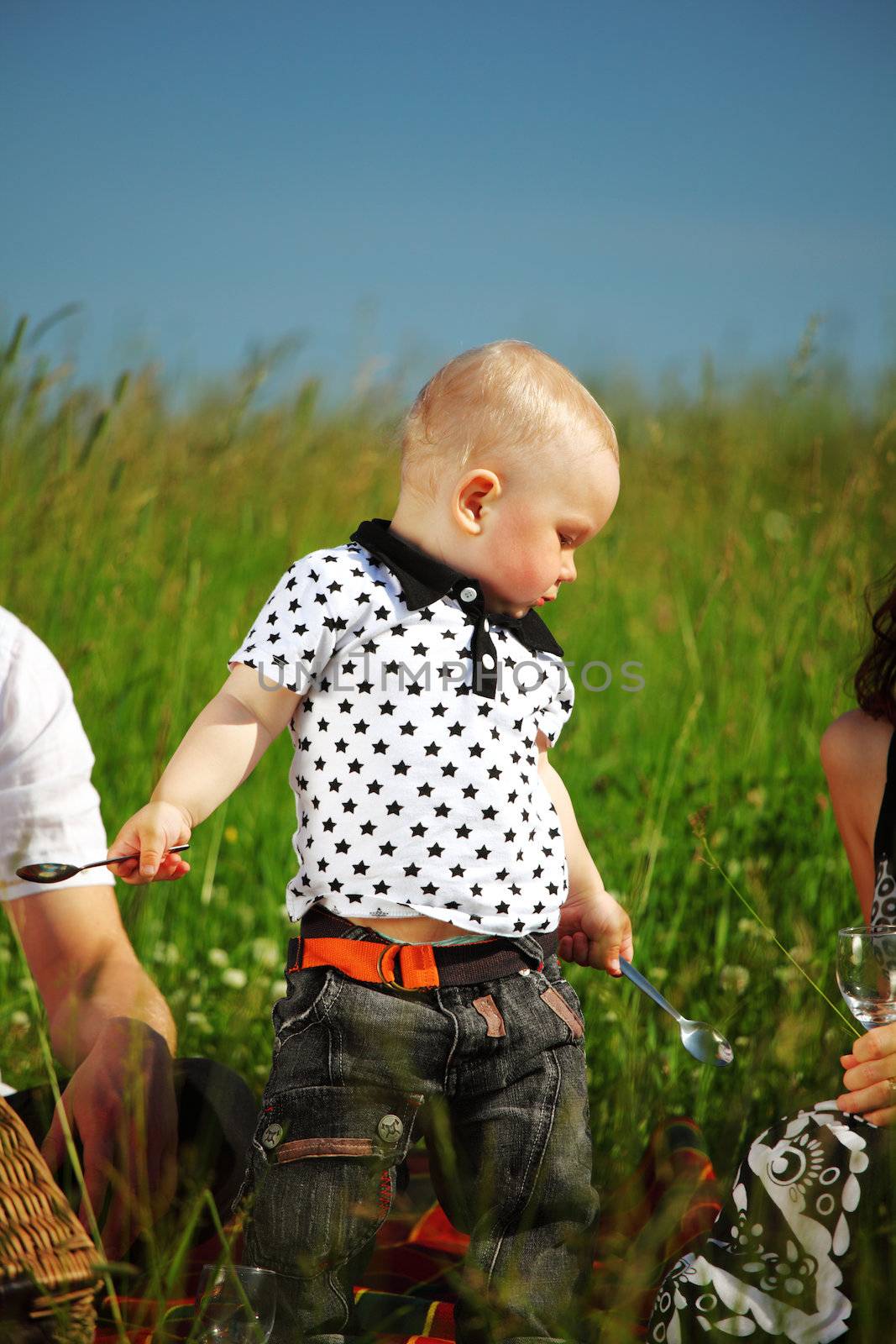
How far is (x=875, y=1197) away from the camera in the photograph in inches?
54.4

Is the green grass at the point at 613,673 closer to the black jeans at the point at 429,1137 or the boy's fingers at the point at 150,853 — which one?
the boy's fingers at the point at 150,853

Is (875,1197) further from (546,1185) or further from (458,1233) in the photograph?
(458,1233)

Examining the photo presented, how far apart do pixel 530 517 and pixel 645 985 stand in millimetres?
641

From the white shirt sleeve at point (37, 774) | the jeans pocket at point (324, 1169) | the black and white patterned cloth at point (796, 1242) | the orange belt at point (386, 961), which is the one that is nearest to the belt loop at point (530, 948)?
the orange belt at point (386, 961)

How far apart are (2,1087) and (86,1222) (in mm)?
264

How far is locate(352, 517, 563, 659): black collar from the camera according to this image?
161 centimetres

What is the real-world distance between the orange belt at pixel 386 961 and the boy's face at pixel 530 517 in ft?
1.58

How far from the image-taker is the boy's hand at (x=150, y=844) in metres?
1.36

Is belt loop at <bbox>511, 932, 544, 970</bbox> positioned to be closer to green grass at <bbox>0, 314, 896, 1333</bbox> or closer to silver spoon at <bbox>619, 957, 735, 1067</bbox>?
silver spoon at <bbox>619, 957, 735, 1067</bbox>

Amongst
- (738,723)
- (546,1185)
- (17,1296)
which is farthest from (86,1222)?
(738,723)

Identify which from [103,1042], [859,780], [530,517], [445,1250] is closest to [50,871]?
[103,1042]

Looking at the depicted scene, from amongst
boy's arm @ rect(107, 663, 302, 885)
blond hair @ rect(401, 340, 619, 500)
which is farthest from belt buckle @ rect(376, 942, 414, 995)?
blond hair @ rect(401, 340, 619, 500)

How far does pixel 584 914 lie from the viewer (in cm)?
182

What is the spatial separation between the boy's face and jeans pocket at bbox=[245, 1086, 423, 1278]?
2.21 feet
